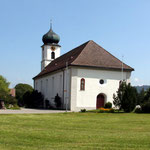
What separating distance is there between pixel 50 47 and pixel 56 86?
1565 cm

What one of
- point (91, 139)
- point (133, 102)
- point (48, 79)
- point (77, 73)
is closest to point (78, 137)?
point (91, 139)

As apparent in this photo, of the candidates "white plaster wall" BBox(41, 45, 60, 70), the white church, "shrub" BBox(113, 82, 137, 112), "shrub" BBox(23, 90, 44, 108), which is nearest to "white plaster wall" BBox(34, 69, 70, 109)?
the white church

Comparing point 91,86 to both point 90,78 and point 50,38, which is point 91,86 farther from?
point 50,38

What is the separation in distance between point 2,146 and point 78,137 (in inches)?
124

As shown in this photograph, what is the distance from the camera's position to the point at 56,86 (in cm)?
4394

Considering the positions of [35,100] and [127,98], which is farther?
[35,100]

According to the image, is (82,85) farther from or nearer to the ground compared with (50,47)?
nearer to the ground

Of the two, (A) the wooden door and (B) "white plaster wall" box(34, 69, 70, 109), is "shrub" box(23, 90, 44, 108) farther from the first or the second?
(A) the wooden door

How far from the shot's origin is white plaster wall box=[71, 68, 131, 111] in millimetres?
36741

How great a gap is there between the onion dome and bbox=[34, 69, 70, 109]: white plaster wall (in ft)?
25.5

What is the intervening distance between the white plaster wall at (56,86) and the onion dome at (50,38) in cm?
777

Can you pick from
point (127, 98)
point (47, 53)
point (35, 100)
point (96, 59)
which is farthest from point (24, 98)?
point (127, 98)

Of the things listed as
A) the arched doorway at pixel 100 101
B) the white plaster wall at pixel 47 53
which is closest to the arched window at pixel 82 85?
the arched doorway at pixel 100 101

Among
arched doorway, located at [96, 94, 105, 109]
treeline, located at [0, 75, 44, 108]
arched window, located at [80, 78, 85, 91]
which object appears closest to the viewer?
arched window, located at [80, 78, 85, 91]
